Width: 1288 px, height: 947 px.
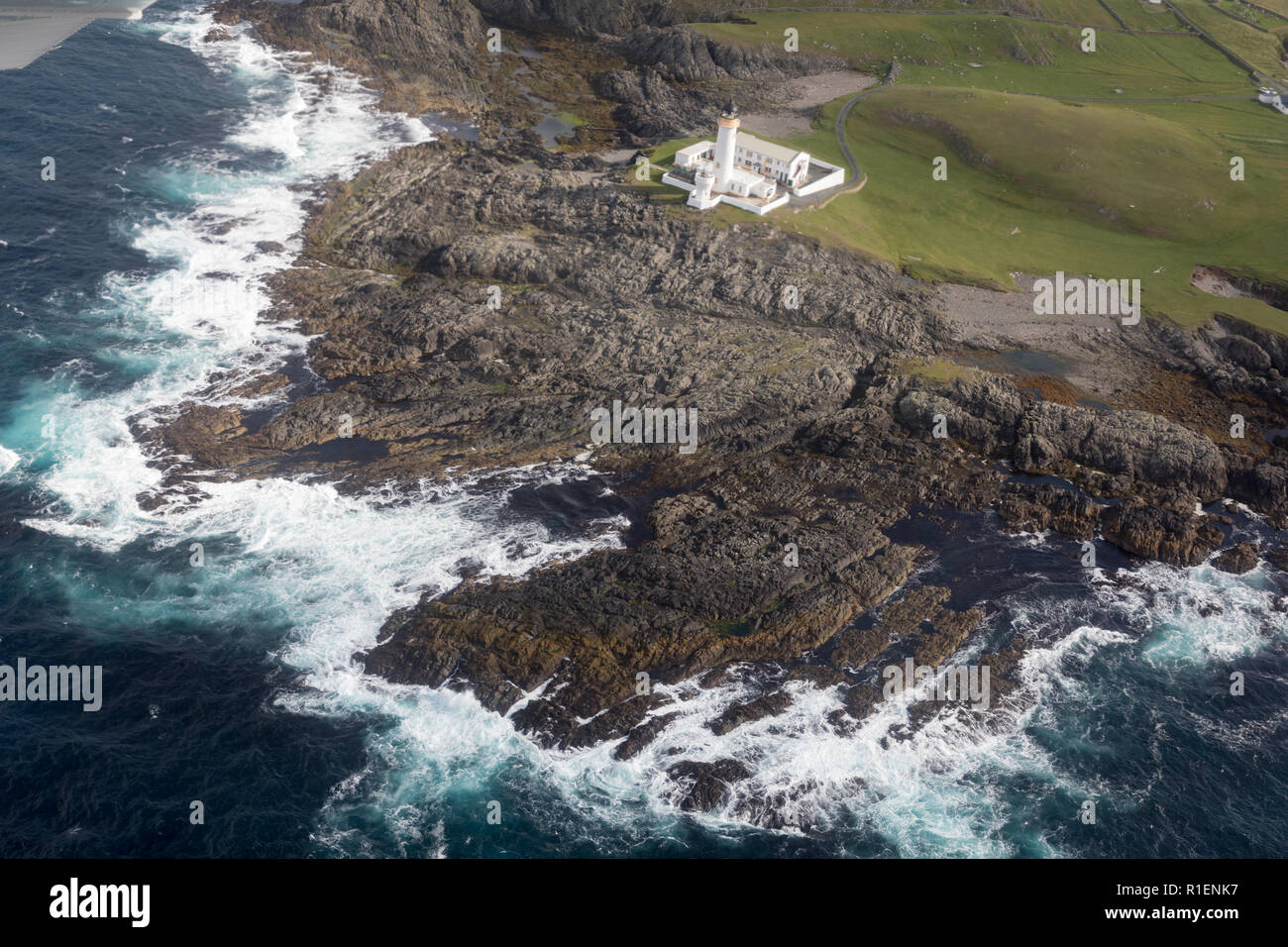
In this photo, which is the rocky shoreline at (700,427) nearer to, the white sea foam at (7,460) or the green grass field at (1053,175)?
the green grass field at (1053,175)

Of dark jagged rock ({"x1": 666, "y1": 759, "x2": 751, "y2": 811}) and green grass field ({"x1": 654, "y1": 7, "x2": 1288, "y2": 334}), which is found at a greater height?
green grass field ({"x1": 654, "y1": 7, "x2": 1288, "y2": 334})

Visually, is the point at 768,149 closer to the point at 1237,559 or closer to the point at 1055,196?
the point at 1055,196

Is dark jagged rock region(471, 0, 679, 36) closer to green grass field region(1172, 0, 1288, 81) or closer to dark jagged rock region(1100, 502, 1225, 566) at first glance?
green grass field region(1172, 0, 1288, 81)

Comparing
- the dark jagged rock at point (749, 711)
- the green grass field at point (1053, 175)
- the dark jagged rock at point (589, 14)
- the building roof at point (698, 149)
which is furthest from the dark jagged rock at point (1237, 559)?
the dark jagged rock at point (589, 14)

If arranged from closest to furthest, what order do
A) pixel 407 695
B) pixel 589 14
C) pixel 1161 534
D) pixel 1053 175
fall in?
pixel 407 695 → pixel 1161 534 → pixel 1053 175 → pixel 589 14

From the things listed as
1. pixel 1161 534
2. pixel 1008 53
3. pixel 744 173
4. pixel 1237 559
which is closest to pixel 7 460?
pixel 744 173

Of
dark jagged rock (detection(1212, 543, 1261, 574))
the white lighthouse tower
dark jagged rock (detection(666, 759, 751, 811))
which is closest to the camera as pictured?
dark jagged rock (detection(666, 759, 751, 811))

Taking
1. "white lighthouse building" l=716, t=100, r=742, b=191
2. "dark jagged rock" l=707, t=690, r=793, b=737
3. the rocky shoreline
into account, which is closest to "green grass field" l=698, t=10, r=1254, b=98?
"white lighthouse building" l=716, t=100, r=742, b=191
